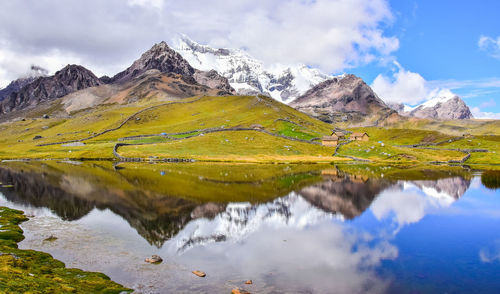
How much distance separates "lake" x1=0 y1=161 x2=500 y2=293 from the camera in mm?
27766

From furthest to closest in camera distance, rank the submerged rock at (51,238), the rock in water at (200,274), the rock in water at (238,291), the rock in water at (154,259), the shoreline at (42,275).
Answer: the submerged rock at (51,238) → the rock in water at (154,259) → the rock in water at (200,274) → the rock in water at (238,291) → the shoreline at (42,275)

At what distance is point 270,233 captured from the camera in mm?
40500

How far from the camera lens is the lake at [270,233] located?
27.8 metres

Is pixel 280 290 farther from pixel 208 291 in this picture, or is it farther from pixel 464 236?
pixel 464 236

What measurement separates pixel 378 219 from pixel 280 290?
91.5 ft

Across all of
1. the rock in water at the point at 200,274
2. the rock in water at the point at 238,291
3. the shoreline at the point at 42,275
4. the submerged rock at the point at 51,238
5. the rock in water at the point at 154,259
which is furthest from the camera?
the submerged rock at the point at 51,238

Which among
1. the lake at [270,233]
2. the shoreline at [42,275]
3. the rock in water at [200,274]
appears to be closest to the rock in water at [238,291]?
the lake at [270,233]

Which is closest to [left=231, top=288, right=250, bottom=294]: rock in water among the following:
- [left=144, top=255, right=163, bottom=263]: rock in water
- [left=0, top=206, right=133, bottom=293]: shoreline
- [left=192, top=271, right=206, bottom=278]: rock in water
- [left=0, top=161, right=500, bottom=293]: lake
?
[left=0, top=161, right=500, bottom=293]: lake

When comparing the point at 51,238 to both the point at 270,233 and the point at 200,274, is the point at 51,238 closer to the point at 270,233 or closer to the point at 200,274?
the point at 200,274

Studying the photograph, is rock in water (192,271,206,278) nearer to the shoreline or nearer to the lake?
the lake

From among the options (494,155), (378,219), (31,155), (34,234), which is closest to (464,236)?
(378,219)

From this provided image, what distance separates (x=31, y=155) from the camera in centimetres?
14900

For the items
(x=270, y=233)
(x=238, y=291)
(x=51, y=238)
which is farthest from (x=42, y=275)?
(x=270, y=233)

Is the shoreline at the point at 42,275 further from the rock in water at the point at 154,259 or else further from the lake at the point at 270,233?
the rock in water at the point at 154,259
